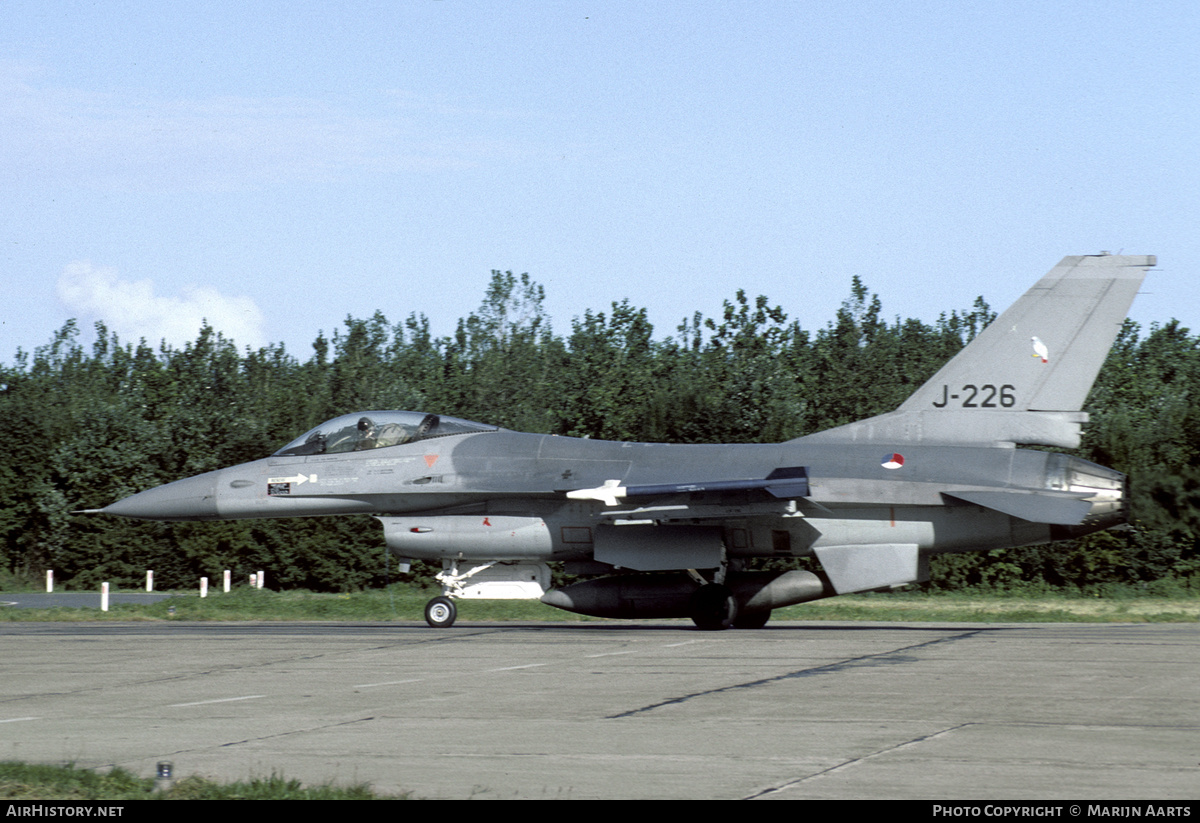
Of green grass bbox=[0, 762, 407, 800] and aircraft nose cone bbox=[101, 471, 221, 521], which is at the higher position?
aircraft nose cone bbox=[101, 471, 221, 521]

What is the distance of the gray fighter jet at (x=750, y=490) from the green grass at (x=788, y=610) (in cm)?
348

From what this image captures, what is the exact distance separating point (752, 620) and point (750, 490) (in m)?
2.83

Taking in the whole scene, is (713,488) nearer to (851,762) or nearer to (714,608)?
(714,608)

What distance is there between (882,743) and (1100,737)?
164cm

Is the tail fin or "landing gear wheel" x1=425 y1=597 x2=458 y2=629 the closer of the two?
the tail fin

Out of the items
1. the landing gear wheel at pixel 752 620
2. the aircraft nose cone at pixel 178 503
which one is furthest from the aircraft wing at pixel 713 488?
the aircraft nose cone at pixel 178 503

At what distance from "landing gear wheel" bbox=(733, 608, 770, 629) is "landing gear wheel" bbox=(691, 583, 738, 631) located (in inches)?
10.5

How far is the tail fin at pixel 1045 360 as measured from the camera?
20.8 meters

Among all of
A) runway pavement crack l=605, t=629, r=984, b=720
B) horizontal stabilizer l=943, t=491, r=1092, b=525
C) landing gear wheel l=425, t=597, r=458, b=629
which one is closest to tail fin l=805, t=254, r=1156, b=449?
horizontal stabilizer l=943, t=491, r=1092, b=525

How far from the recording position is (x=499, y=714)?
11.1 m

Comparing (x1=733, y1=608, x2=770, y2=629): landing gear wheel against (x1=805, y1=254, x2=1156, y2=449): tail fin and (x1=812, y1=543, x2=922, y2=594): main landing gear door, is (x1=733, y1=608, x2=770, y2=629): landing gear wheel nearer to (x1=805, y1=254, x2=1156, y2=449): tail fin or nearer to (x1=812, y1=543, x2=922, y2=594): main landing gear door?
(x1=812, y1=543, x2=922, y2=594): main landing gear door

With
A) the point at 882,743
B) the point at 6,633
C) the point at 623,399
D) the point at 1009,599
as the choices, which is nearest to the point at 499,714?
the point at 882,743

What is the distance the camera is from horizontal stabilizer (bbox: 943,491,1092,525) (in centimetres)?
1966

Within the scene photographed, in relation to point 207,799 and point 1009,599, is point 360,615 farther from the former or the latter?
point 207,799
